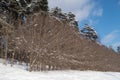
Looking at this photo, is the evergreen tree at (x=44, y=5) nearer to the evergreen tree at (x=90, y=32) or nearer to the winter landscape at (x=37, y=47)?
the winter landscape at (x=37, y=47)

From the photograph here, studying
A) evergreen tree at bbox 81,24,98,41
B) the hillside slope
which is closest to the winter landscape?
the hillside slope

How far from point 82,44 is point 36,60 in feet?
23.6

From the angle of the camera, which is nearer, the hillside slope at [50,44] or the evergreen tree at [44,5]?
the hillside slope at [50,44]

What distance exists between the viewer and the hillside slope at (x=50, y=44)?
16.7 meters

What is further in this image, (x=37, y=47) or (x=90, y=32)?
(x=90, y=32)

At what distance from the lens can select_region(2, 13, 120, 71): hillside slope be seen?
54.9ft

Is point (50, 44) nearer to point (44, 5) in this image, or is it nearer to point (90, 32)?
point (44, 5)

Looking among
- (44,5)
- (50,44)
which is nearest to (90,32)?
(44,5)

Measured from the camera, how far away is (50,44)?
17.5 metres

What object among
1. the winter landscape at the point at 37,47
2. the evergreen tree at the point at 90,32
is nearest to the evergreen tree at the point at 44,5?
the winter landscape at the point at 37,47

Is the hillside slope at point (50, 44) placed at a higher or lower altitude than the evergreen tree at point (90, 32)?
lower

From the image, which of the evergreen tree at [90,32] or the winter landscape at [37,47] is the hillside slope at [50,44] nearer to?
the winter landscape at [37,47]

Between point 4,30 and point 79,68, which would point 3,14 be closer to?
point 4,30

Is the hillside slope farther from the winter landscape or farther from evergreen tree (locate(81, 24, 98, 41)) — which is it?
evergreen tree (locate(81, 24, 98, 41))
